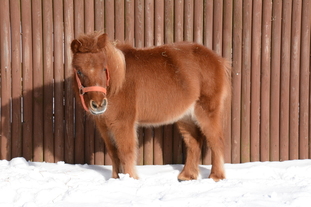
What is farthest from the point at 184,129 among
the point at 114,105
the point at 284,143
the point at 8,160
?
the point at 8,160

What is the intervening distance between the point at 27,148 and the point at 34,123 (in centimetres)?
46

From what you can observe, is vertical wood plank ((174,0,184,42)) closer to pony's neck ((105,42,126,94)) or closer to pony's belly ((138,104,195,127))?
pony's belly ((138,104,195,127))

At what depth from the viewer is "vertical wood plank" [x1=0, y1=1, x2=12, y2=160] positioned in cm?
582

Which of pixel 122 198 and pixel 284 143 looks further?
pixel 284 143

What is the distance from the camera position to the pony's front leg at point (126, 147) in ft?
15.7

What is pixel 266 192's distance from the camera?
14.1 ft

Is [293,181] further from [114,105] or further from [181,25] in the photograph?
[181,25]

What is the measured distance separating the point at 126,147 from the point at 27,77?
2.33 meters

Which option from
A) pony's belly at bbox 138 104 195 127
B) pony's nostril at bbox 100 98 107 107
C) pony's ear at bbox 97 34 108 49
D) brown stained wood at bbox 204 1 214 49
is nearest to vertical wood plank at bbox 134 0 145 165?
brown stained wood at bbox 204 1 214 49

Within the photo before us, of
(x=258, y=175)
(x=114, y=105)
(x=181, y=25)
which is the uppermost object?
(x=181, y=25)

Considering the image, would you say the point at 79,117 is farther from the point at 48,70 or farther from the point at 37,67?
the point at 37,67

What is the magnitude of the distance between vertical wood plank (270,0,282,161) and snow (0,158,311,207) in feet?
2.44

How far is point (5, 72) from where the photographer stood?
5.84m

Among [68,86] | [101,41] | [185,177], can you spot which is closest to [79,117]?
[68,86]
